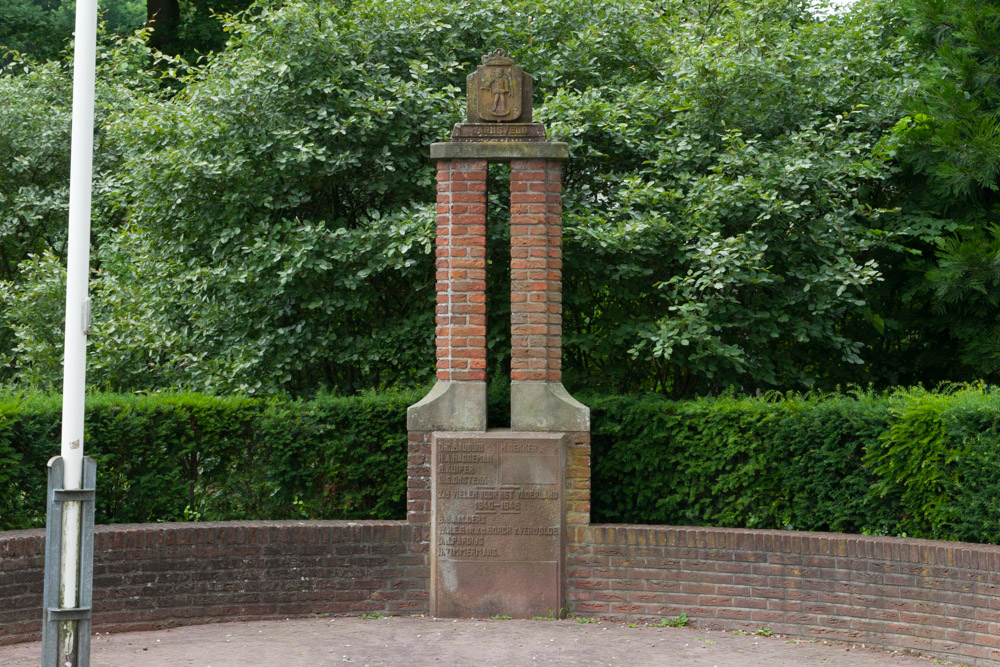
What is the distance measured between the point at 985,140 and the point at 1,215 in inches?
456

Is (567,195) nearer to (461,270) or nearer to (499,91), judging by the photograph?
(499,91)

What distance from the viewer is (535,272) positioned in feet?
26.8

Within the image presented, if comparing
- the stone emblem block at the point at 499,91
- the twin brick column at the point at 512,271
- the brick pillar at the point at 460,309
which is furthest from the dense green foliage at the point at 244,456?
the stone emblem block at the point at 499,91

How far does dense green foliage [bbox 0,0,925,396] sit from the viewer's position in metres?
9.30

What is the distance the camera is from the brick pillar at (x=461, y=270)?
26.8ft

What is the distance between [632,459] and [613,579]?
3.01ft

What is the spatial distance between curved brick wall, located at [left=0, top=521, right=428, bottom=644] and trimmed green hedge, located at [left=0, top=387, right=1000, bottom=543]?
17.8 inches

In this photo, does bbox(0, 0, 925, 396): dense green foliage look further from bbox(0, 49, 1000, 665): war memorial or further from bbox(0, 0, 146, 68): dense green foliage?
bbox(0, 0, 146, 68): dense green foliage

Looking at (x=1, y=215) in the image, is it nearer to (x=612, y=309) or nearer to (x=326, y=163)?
(x=326, y=163)

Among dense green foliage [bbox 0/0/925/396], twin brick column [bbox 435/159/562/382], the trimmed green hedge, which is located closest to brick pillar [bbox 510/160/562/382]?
twin brick column [bbox 435/159/562/382]

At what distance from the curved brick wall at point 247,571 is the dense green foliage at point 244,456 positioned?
1.35 feet

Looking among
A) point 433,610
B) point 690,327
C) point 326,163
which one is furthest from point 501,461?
point 326,163

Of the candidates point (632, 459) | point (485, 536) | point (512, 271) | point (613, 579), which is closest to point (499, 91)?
→ point (512, 271)

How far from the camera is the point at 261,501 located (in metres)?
8.76
